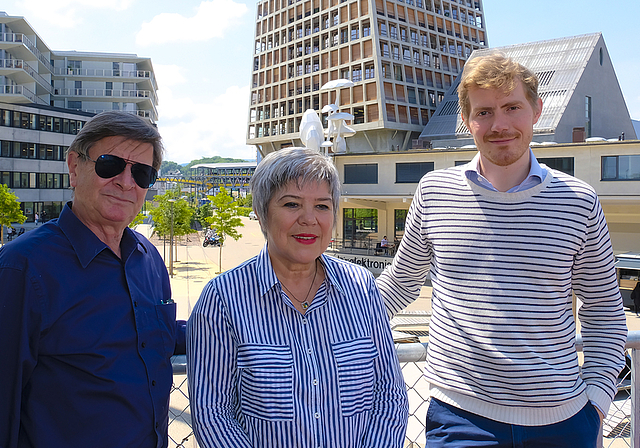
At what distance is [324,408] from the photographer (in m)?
1.88

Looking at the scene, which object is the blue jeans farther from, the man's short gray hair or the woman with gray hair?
the man's short gray hair

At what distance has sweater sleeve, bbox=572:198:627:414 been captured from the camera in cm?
219

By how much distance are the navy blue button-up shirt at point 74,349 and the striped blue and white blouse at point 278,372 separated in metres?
0.24

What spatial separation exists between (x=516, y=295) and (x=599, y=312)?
0.42m

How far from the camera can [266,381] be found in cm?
183

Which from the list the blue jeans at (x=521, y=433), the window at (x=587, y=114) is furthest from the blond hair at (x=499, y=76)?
the window at (x=587, y=114)

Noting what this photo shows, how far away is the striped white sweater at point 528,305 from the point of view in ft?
7.11

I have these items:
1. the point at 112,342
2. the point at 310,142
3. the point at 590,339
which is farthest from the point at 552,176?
the point at 310,142

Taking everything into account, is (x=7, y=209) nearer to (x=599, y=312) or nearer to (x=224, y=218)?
(x=224, y=218)

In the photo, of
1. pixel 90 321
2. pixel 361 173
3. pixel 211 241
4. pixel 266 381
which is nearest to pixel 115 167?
pixel 90 321

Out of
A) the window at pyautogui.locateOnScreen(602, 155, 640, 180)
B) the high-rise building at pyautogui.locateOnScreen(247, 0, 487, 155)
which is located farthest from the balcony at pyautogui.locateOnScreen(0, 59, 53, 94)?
the window at pyautogui.locateOnScreen(602, 155, 640, 180)

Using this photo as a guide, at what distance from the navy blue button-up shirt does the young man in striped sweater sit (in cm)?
130

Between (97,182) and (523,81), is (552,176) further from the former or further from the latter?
(97,182)

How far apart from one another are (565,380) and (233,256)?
124ft
